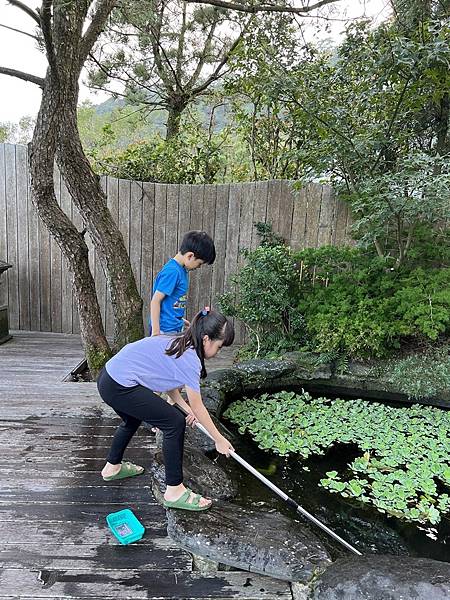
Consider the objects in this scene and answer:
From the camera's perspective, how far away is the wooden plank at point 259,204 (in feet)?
14.4

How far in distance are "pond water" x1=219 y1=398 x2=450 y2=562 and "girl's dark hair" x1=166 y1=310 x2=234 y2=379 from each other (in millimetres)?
877

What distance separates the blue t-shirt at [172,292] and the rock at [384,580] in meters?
1.43

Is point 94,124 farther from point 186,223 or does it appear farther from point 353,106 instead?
point 353,106

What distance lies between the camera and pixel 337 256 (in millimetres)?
4043

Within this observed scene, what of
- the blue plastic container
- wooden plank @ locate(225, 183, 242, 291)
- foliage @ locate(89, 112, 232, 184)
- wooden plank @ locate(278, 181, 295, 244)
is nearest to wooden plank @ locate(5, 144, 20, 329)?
foliage @ locate(89, 112, 232, 184)

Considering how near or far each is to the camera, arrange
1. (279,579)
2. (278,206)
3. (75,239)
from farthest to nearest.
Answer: (278,206) < (75,239) < (279,579)

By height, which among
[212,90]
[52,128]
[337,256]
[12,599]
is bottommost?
[12,599]

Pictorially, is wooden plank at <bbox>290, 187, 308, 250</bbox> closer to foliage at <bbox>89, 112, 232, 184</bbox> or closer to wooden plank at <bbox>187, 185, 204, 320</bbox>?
wooden plank at <bbox>187, 185, 204, 320</bbox>

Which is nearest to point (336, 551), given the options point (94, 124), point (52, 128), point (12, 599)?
point (12, 599)

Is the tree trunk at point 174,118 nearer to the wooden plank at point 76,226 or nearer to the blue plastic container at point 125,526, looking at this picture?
the wooden plank at point 76,226

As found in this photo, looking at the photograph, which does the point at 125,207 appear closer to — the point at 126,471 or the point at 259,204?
the point at 259,204

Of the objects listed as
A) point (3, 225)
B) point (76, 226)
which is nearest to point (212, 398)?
point (76, 226)

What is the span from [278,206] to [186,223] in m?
0.89

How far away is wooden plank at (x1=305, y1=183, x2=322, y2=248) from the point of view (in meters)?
4.27
